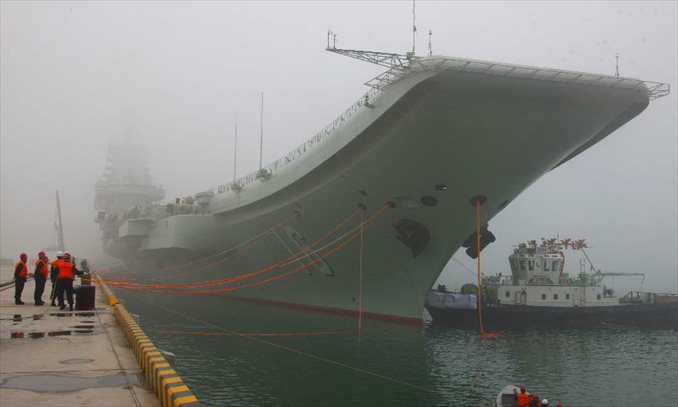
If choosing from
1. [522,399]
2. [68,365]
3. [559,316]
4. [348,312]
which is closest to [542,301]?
[559,316]

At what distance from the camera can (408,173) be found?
16875 millimetres

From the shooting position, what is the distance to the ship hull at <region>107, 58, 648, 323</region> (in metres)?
14.8

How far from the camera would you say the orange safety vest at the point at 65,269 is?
461 inches

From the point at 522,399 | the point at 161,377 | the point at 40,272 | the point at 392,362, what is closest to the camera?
the point at 161,377

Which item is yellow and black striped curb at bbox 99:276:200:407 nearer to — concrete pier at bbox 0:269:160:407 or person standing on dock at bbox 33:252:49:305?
concrete pier at bbox 0:269:160:407

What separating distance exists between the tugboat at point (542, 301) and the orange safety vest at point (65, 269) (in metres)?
17.3

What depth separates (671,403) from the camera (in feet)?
41.9

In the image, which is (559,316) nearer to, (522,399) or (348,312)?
(348,312)

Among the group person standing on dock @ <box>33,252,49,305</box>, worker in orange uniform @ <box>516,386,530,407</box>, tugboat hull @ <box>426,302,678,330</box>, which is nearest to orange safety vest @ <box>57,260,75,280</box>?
person standing on dock @ <box>33,252,49,305</box>

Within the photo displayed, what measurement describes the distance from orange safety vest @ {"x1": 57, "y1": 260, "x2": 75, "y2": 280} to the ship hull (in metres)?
8.68

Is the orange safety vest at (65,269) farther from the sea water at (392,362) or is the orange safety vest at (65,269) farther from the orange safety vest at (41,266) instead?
the sea water at (392,362)

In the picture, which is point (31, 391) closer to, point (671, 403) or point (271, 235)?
point (671, 403)

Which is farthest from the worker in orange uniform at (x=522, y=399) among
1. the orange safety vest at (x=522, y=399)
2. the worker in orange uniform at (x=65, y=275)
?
the worker in orange uniform at (x=65, y=275)

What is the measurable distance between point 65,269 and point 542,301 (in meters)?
23.3
